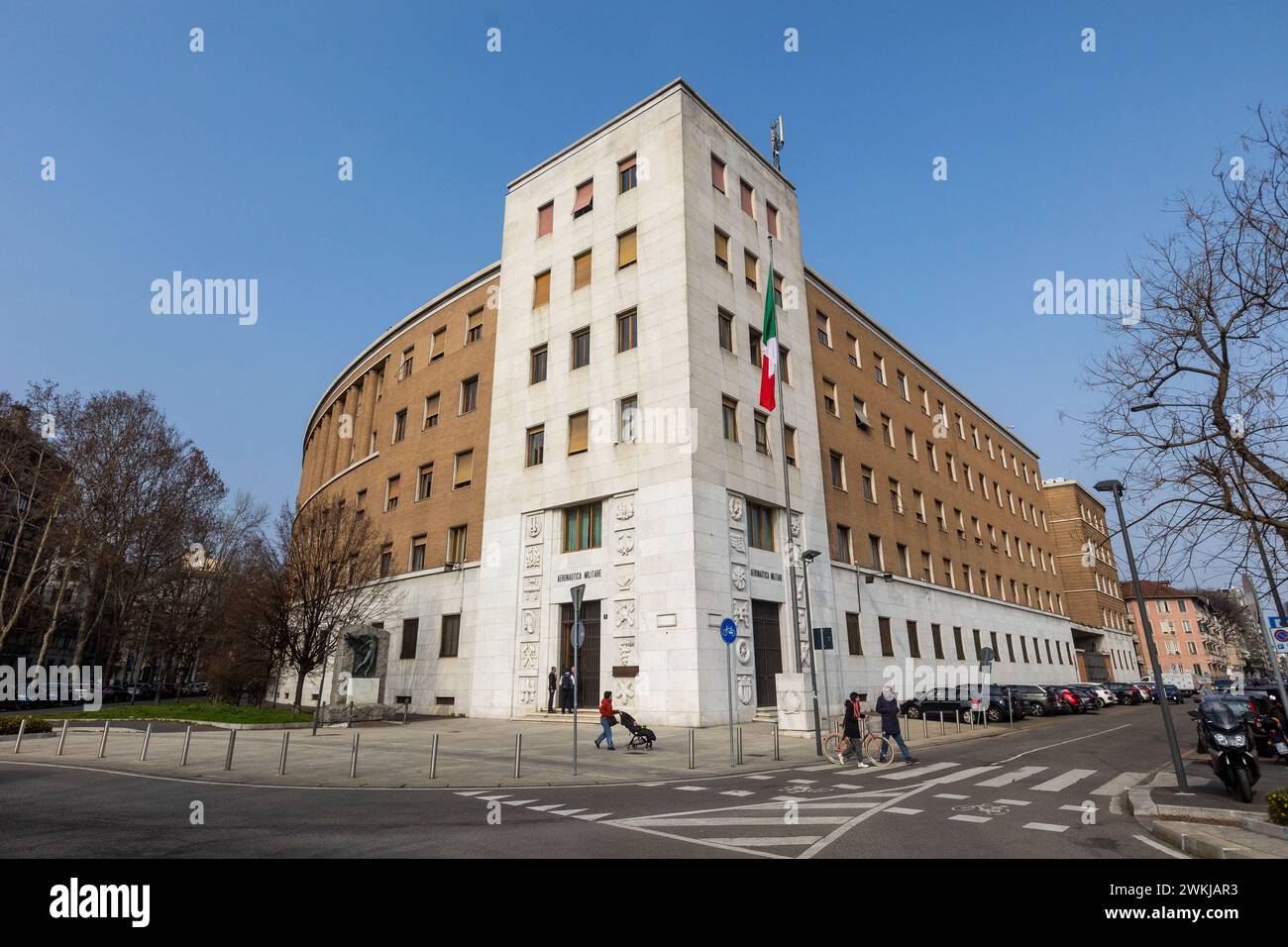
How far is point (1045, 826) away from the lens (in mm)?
8141

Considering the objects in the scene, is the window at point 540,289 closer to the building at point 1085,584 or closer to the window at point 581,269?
the window at point 581,269

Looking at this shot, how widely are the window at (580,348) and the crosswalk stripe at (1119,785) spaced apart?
2270 centimetres

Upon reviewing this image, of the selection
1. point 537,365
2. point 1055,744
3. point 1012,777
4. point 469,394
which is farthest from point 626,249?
point 1012,777

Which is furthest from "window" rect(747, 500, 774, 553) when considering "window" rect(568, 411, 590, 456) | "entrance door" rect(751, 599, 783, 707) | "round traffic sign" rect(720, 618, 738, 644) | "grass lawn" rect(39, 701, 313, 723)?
"grass lawn" rect(39, 701, 313, 723)

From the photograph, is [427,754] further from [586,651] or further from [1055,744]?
[1055,744]

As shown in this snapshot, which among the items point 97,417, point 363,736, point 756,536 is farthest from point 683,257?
point 97,417

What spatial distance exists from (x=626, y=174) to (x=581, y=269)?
4.85m

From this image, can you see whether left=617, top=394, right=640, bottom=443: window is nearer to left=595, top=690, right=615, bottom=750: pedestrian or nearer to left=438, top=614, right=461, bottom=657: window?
left=595, top=690, right=615, bottom=750: pedestrian

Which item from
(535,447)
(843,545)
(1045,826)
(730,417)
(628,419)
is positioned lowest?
(1045,826)

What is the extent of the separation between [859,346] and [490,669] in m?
28.4

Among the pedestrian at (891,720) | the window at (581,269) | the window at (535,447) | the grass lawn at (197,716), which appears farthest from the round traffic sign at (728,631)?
the window at (581,269)

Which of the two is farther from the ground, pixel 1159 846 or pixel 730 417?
pixel 730 417

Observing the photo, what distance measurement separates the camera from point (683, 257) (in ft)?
87.9

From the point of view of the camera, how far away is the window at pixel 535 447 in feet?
96.4
